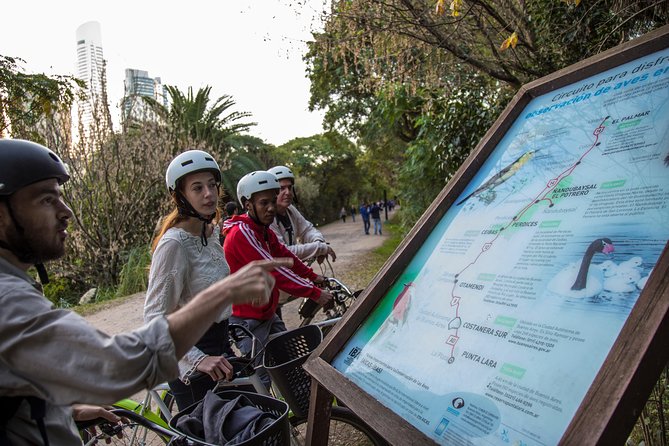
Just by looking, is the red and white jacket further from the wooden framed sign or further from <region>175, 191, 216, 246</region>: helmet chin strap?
the wooden framed sign

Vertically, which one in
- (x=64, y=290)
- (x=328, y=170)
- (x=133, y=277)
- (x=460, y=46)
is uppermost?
(x=328, y=170)

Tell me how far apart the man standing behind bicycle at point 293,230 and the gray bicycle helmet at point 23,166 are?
2.98 metres

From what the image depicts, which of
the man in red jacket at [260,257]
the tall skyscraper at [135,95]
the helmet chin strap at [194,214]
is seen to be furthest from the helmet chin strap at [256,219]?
the tall skyscraper at [135,95]

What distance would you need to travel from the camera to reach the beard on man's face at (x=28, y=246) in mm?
1354

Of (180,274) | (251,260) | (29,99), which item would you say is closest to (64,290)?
(29,99)

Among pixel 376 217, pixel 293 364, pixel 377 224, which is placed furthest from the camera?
pixel 377 224

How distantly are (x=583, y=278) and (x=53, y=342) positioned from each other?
1.47m

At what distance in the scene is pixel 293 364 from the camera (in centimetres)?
240

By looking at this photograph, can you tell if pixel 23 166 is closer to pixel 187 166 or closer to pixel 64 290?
pixel 187 166

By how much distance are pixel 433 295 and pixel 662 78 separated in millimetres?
1101

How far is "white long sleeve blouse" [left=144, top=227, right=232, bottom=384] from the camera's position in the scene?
2402 millimetres

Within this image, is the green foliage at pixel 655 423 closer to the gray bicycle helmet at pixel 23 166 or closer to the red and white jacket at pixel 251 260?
the red and white jacket at pixel 251 260

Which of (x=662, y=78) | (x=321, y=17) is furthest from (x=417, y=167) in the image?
(x=662, y=78)

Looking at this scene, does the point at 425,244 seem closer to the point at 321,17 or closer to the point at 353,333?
the point at 353,333
